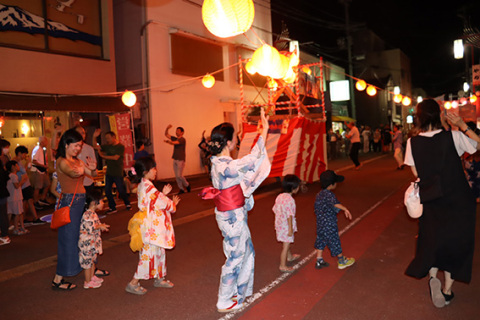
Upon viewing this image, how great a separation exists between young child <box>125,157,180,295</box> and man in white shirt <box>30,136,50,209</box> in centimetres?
581

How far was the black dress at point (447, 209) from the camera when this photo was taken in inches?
140

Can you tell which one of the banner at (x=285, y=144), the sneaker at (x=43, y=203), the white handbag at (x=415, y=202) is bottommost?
the sneaker at (x=43, y=203)

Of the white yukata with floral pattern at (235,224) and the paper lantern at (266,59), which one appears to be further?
the paper lantern at (266,59)

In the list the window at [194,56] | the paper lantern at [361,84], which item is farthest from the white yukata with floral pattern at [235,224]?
the paper lantern at [361,84]

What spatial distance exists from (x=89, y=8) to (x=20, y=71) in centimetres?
365

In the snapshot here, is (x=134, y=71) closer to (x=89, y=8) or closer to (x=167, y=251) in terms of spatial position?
(x=89, y=8)

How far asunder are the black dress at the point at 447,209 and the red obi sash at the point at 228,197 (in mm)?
1756

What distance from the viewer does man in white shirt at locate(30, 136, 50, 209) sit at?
9.35 metres

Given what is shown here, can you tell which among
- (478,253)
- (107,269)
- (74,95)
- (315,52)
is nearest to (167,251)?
(107,269)

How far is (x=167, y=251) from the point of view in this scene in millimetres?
5945

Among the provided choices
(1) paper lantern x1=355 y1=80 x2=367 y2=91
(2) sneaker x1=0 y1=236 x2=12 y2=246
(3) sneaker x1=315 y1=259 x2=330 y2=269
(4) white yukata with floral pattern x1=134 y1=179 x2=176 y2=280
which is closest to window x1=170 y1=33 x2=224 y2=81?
(1) paper lantern x1=355 y1=80 x2=367 y2=91

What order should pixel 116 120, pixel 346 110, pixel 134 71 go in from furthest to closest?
pixel 346 110
pixel 134 71
pixel 116 120

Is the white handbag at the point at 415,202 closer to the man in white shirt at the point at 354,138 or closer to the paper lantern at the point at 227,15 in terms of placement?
the paper lantern at the point at 227,15

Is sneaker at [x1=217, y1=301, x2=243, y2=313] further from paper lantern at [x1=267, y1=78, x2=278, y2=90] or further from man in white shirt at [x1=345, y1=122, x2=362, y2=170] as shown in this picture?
man in white shirt at [x1=345, y1=122, x2=362, y2=170]
